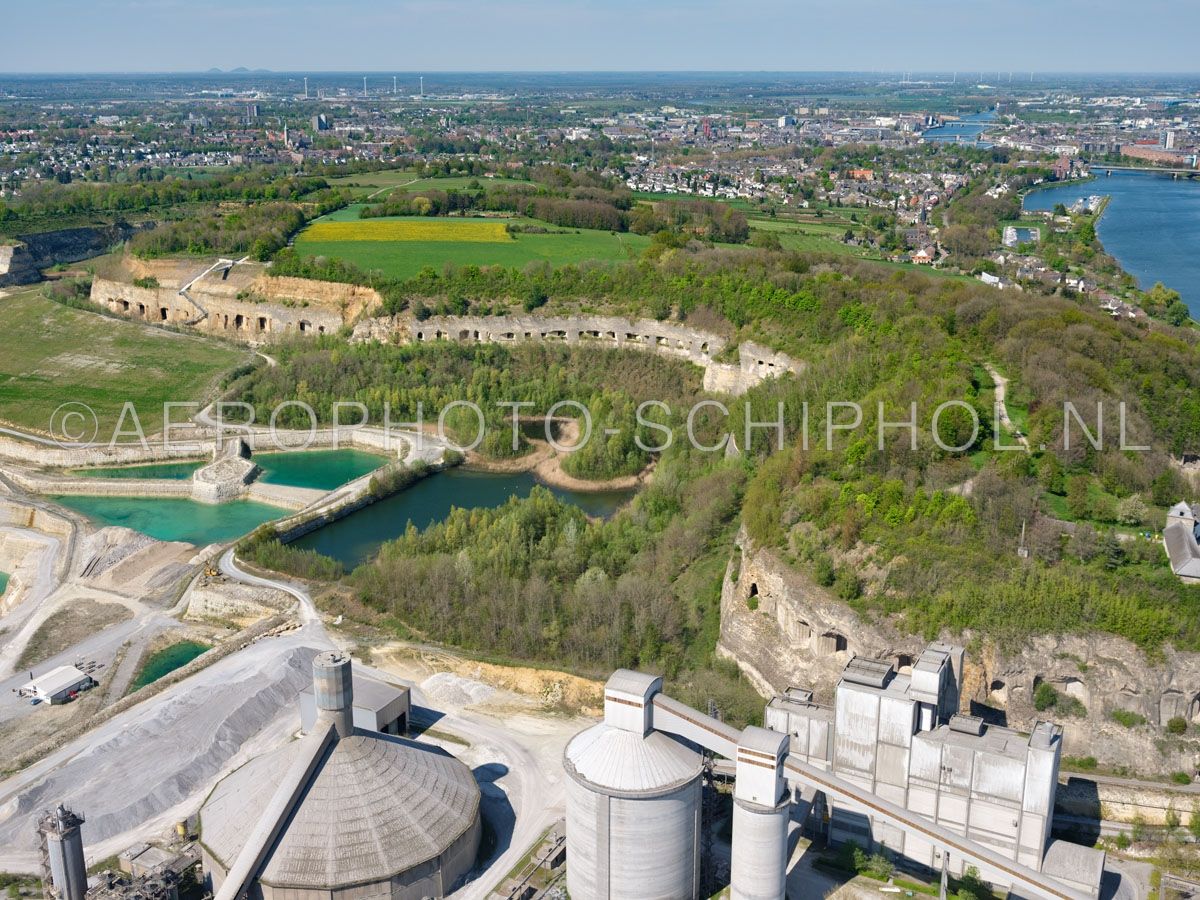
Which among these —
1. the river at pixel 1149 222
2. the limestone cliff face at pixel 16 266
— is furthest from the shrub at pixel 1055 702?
the limestone cliff face at pixel 16 266

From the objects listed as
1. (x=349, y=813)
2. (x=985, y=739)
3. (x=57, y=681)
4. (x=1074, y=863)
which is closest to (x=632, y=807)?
(x=349, y=813)

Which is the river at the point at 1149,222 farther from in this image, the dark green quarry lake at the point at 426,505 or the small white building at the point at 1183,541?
the small white building at the point at 1183,541

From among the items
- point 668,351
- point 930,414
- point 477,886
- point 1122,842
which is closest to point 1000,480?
point 930,414

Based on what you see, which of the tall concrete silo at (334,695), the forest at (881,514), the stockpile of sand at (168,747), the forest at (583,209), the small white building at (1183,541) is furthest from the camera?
the forest at (583,209)

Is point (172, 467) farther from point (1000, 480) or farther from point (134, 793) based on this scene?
point (1000, 480)

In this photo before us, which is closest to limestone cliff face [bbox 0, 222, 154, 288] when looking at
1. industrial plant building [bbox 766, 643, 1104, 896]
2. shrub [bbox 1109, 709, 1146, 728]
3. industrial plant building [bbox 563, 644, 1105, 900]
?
industrial plant building [bbox 563, 644, 1105, 900]
